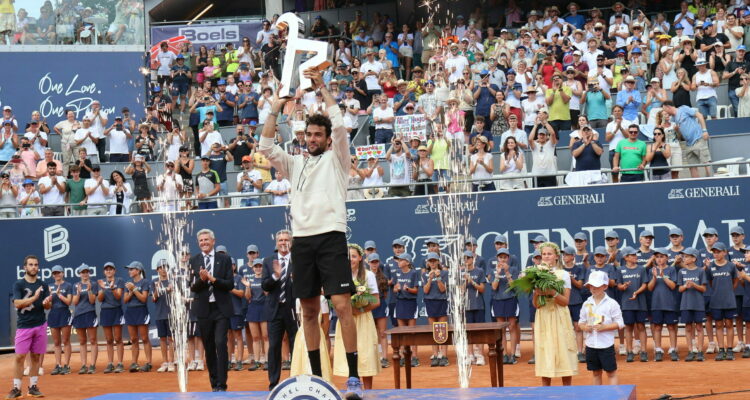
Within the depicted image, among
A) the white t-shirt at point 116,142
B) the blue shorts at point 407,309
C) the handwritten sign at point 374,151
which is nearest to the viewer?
the blue shorts at point 407,309

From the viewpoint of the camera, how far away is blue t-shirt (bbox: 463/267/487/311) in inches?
630

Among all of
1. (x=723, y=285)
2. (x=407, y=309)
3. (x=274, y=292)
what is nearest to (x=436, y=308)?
(x=407, y=309)

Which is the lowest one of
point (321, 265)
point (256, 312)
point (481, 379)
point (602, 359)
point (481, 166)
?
point (481, 379)

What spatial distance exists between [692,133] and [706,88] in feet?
5.04

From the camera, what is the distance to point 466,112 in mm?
20469

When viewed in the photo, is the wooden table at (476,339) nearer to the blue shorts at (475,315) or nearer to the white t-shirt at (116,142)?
the blue shorts at (475,315)

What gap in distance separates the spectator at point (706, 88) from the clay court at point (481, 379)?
4.12 meters

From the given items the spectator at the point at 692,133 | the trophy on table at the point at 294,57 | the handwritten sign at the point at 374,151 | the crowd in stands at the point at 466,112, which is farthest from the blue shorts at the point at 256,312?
the trophy on table at the point at 294,57

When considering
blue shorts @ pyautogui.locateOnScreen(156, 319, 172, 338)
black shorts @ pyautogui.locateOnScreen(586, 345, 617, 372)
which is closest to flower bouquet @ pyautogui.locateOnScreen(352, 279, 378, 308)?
black shorts @ pyautogui.locateOnScreen(586, 345, 617, 372)

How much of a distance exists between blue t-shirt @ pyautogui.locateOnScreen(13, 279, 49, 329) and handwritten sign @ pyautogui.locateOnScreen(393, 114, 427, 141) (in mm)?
7284

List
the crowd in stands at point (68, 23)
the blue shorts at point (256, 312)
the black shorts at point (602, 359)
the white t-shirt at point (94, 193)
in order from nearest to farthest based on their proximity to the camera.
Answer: the black shorts at point (602, 359) < the blue shorts at point (256, 312) < the white t-shirt at point (94, 193) < the crowd in stands at point (68, 23)

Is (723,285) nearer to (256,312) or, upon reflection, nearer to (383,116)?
(256,312)

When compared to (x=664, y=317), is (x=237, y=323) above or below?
above

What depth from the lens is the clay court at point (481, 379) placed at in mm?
12742
